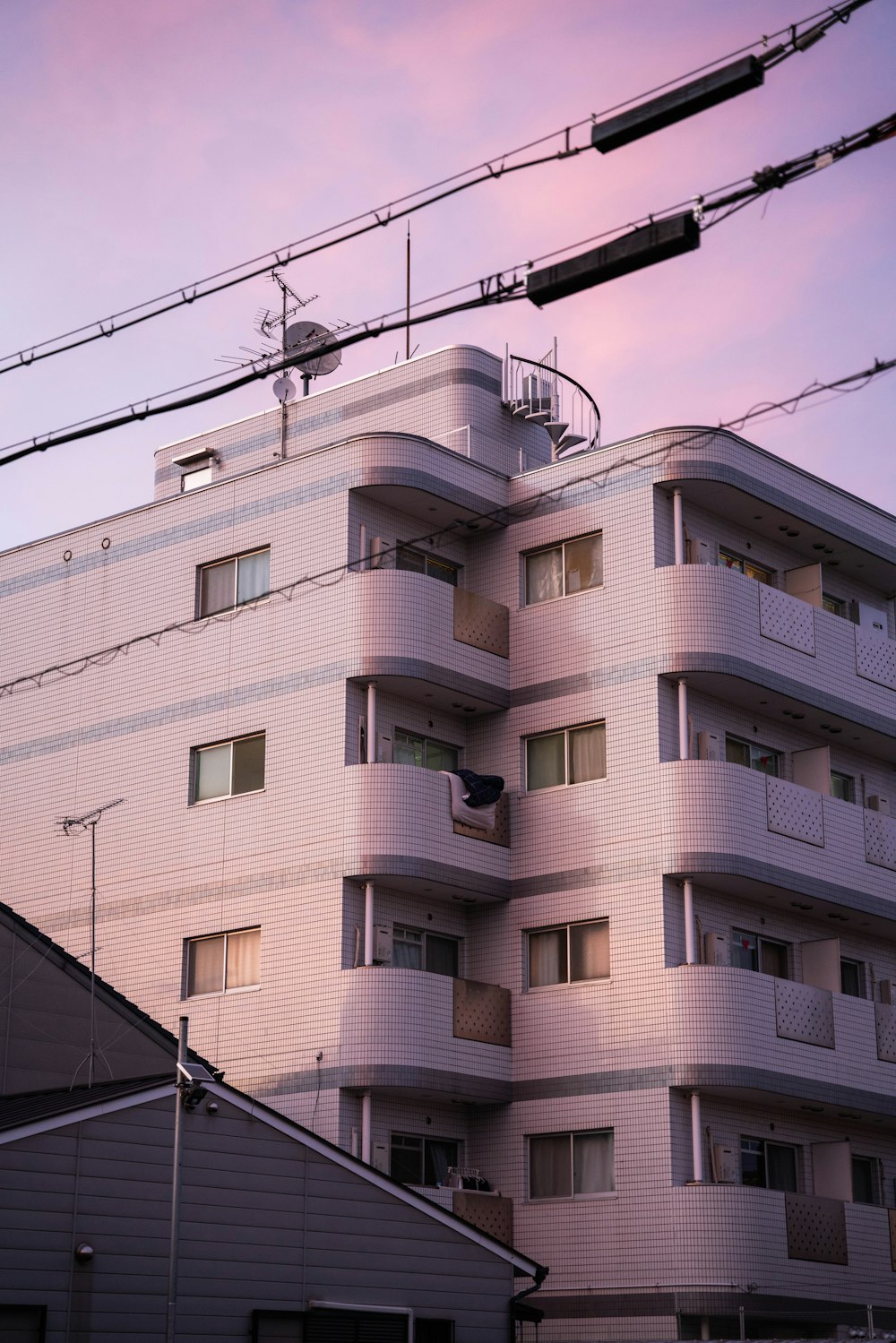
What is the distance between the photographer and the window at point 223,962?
127ft

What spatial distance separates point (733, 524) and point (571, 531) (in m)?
3.90

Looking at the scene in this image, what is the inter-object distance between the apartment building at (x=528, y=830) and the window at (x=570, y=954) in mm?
67

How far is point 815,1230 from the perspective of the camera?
36.8 m

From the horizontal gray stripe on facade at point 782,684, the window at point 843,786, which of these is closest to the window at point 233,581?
the horizontal gray stripe on facade at point 782,684

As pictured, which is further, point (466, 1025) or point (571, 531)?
point (571, 531)

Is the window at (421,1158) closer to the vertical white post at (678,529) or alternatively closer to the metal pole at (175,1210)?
the metal pole at (175,1210)

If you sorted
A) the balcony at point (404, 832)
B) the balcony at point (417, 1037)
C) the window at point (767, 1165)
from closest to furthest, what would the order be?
1. the balcony at point (417, 1037)
2. the balcony at point (404, 832)
3. the window at point (767, 1165)

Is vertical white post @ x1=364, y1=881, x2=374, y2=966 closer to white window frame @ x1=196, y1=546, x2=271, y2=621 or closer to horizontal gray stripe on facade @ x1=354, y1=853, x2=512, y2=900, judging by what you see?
horizontal gray stripe on facade @ x1=354, y1=853, x2=512, y2=900

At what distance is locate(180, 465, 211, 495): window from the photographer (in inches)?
1937

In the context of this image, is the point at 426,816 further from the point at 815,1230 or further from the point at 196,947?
the point at 815,1230

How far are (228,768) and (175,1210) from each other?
1629 cm

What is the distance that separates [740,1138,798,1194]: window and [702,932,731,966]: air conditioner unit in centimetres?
364

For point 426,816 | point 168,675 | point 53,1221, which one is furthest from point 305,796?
point 53,1221

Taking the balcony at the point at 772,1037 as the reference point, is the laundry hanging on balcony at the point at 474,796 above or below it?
above
